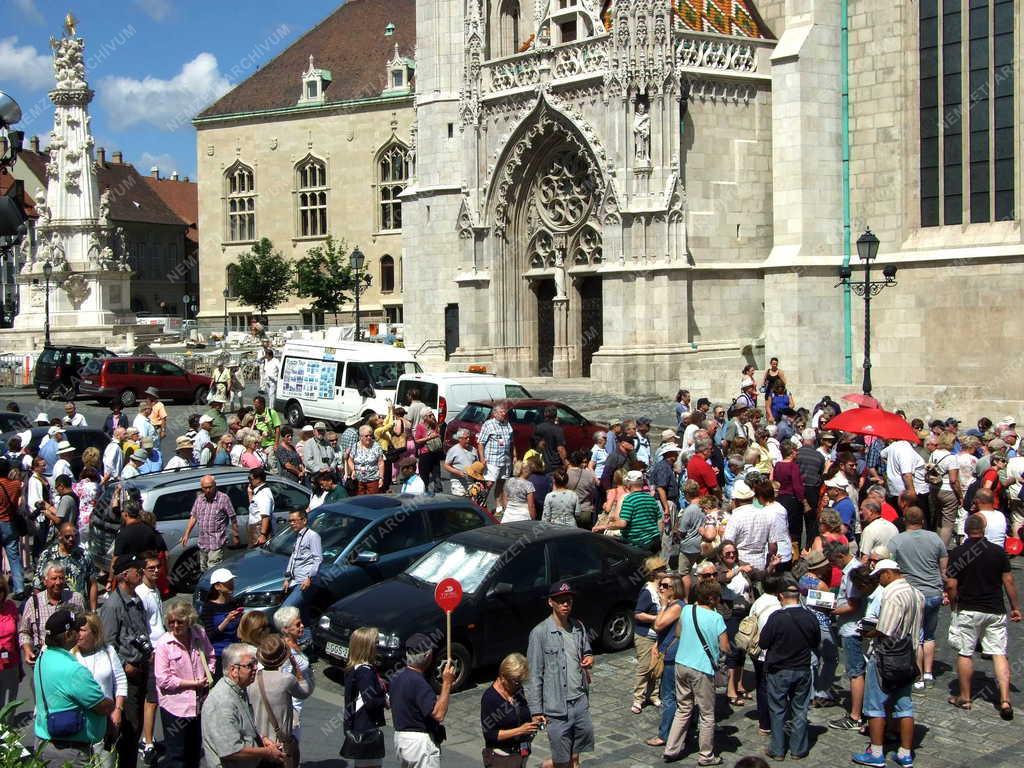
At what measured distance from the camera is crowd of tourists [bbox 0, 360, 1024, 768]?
7.62 metres

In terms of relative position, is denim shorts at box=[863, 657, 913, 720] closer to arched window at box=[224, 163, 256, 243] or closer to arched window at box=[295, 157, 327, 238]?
arched window at box=[295, 157, 327, 238]

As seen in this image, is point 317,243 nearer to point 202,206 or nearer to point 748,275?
point 202,206

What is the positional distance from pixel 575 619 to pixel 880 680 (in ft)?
7.57

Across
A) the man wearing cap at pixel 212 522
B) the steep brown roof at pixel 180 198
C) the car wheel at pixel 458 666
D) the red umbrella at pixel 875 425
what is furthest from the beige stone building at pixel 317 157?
the car wheel at pixel 458 666

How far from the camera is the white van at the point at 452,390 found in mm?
23109

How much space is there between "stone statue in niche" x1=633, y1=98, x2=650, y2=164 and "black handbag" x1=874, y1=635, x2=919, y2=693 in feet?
71.6

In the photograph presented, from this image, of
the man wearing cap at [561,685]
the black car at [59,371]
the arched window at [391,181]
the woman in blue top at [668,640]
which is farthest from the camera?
the arched window at [391,181]

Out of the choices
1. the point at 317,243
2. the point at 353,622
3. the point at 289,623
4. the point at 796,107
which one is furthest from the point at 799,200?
the point at 317,243

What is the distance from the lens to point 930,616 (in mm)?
10641

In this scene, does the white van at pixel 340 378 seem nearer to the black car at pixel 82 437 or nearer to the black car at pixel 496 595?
the black car at pixel 82 437

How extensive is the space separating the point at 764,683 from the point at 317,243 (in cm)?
5603

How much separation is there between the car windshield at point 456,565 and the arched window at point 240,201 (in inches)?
2182

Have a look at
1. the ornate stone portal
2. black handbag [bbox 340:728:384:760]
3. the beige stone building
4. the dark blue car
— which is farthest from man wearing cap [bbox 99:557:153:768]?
the beige stone building

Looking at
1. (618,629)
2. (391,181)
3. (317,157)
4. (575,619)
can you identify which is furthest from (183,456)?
(317,157)
